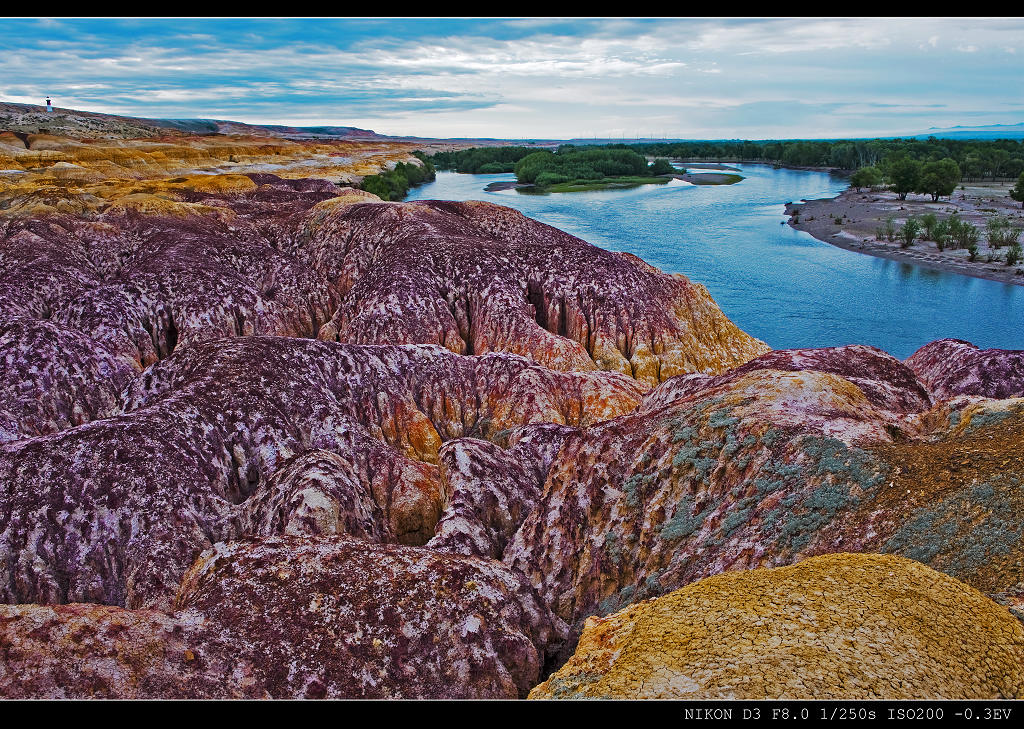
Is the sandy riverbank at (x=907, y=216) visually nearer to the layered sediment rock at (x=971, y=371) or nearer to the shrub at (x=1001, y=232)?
the shrub at (x=1001, y=232)

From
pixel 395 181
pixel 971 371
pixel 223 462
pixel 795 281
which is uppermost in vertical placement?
pixel 395 181

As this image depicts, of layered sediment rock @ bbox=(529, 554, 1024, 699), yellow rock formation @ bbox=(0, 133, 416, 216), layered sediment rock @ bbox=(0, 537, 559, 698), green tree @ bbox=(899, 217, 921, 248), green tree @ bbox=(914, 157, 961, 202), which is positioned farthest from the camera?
green tree @ bbox=(914, 157, 961, 202)

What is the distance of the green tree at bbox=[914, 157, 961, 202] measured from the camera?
129 metres

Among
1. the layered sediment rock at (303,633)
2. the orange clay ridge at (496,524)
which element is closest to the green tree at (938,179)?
the orange clay ridge at (496,524)

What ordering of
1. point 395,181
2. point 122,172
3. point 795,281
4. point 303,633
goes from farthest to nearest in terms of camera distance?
1. point 395,181
2. point 795,281
3. point 122,172
4. point 303,633

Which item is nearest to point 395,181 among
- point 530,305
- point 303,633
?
point 530,305

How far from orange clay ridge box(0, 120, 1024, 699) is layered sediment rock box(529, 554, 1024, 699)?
0.03 meters

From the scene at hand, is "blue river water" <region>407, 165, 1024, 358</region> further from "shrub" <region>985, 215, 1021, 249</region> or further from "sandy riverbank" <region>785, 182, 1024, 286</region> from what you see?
"shrub" <region>985, 215, 1021, 249</region>

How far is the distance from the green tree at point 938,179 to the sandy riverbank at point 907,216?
7.58 feet

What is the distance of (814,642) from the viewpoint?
583 centimetres

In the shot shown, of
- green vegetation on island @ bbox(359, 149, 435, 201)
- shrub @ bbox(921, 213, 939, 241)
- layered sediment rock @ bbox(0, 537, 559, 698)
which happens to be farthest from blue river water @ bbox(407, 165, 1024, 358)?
layered sediment rock @ bbox(0, 537, 559, 698)

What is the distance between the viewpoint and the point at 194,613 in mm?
8898

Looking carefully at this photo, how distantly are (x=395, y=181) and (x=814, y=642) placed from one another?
134 m

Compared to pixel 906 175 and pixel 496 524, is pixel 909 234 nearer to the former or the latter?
pixel 906 175
